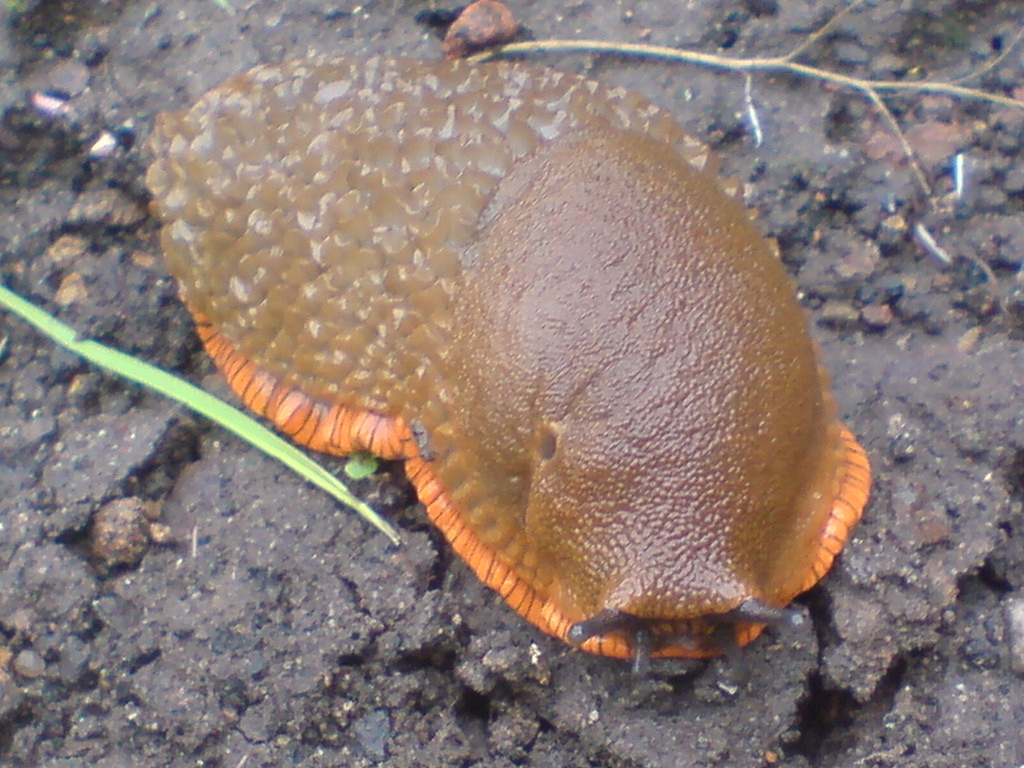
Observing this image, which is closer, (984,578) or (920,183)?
(984,578)

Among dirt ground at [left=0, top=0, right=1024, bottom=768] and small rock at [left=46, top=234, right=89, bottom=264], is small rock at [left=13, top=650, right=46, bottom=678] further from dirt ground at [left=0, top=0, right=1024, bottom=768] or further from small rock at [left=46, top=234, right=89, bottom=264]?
small rock at [left=46, top=234, right=89, bottom=264]

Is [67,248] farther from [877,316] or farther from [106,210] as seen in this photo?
[877,316]

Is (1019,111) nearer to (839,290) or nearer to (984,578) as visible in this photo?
(839,290)

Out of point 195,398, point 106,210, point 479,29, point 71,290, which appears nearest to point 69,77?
point 106,210

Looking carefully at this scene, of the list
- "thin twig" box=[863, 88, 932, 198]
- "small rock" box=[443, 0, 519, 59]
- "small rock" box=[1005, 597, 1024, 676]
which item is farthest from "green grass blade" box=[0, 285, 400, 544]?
"thin twig" box=[863, 88, 932, 198]

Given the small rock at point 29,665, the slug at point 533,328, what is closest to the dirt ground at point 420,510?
the small rock at point 29,665

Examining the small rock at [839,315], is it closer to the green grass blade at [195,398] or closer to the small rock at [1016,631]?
the small rock at [1016,631]

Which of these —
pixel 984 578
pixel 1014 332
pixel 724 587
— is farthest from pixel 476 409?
pixel 1014 332
